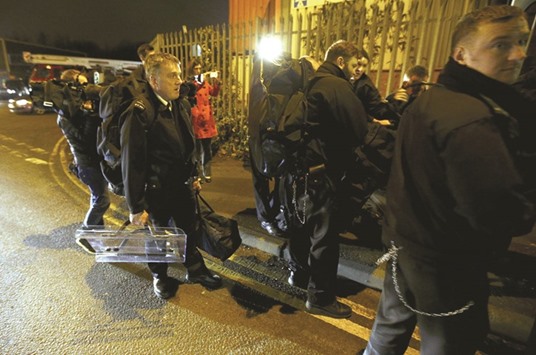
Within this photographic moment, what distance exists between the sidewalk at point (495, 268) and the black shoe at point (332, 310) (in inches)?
20.5

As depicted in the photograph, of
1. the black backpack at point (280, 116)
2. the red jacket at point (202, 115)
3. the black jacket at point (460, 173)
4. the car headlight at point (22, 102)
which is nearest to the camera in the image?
the black jacket at point (460, 173)

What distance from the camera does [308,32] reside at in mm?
5863

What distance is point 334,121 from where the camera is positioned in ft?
7.43

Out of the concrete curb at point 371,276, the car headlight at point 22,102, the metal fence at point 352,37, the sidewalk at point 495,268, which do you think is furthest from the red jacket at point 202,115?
the car headlight at point 22,102

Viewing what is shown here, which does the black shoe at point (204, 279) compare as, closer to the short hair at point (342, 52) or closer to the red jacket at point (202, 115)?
the short hair at point (342, 52)

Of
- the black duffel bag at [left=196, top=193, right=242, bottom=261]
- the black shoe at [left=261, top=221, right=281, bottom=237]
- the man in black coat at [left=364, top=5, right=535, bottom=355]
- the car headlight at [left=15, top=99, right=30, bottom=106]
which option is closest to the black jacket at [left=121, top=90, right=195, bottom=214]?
the black duffel bag at [left=196, top=193, right=242, bottom=261]

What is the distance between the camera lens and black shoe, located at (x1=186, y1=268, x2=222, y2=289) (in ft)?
10.1

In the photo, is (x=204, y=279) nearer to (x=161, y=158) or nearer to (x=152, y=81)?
(x=161, y=158)

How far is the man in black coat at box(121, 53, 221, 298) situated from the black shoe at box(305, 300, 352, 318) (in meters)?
1.18

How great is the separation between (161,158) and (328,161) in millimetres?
1285

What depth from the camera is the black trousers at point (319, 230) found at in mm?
2418

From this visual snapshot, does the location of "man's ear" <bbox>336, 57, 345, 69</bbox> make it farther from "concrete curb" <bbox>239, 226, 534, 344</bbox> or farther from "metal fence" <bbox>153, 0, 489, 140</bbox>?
"metal fence" <bbox>153, 0, 489, 140</bbox>

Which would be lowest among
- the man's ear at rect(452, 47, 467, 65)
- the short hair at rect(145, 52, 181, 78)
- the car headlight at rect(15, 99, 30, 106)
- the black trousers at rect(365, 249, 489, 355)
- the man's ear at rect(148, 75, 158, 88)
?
the car headlight at rect(15, 99, 30, 106)

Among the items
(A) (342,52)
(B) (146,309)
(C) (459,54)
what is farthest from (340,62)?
(B) (146,309)
